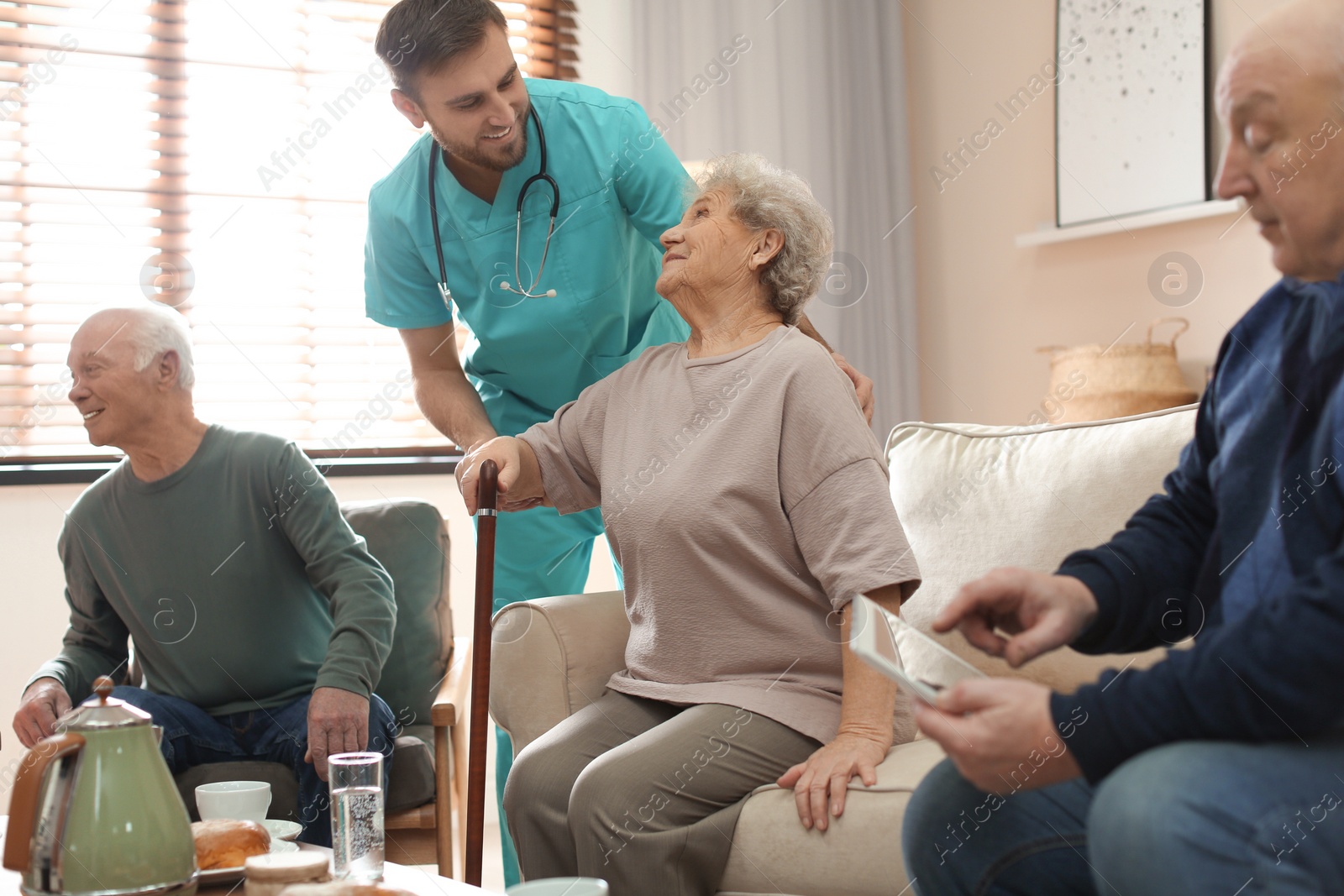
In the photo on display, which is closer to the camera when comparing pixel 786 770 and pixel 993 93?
pixel 786 770

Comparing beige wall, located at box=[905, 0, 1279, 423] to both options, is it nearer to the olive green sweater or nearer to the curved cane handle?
the curved cane handle

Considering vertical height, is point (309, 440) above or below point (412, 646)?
above

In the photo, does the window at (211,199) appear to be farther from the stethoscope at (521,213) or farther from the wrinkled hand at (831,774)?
the wrinkled hand at (831,774)

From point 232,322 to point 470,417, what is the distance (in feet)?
4.44

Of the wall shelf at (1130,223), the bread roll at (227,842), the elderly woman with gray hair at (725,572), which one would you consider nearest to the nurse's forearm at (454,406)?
the elderly woman with gray hair at (725,572)

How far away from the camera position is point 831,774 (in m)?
1.24

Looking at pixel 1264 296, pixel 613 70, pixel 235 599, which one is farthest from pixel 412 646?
pixel 613 70

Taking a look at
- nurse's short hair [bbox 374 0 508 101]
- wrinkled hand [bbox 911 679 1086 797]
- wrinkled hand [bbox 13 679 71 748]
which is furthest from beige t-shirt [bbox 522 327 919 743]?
wrinkled hand [bbox 13 679 71 748]

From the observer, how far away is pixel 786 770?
1.31m

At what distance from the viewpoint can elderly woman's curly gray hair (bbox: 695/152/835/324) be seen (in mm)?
1555

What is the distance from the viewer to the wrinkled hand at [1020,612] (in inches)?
34.1

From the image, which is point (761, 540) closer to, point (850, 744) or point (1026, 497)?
point (850, 744)

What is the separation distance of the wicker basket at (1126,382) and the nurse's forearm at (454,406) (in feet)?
4.41

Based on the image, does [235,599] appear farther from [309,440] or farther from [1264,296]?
[1264,296]
